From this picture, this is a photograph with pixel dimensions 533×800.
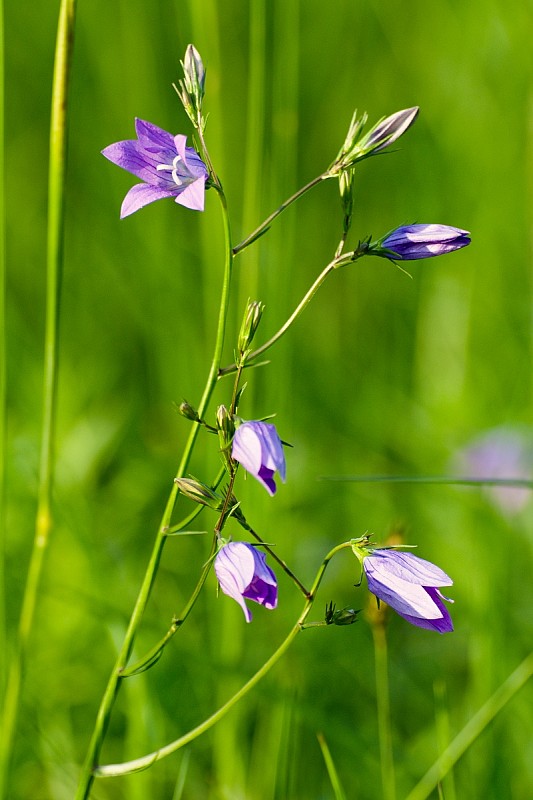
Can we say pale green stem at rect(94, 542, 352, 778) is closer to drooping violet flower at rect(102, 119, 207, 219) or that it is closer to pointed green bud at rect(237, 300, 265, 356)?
Result: pointed green bud at rect(237, 300, 265, 356)

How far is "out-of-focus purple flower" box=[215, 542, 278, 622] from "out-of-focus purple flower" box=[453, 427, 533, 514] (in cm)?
201

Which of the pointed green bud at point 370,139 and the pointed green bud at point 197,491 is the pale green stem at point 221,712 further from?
the pointed green bud at point 370,139

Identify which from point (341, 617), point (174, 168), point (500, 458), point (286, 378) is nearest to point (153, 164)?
point (174, 168)

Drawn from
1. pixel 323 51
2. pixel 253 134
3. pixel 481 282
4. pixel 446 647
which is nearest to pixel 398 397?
pixel 481 282

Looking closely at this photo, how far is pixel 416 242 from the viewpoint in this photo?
1.21 meters

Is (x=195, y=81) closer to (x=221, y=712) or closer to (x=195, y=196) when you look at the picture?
(x=195, y=196)

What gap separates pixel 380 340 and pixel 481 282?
0.51 m

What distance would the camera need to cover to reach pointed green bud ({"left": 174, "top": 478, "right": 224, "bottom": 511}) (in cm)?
115

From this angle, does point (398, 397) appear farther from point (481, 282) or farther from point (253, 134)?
point (253, 134)

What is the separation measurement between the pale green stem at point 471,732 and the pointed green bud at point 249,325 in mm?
814

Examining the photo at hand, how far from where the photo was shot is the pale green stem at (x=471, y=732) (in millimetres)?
1551

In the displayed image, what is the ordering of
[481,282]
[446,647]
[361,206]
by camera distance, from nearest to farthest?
[446,647] → [481,282] → [361,206]

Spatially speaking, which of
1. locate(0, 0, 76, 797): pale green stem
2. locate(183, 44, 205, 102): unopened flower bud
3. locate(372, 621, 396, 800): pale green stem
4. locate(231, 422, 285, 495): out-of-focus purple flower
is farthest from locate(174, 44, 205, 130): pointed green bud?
locate(372, 621, 396, 800): pale green stem

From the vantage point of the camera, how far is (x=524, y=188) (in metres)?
3.84
